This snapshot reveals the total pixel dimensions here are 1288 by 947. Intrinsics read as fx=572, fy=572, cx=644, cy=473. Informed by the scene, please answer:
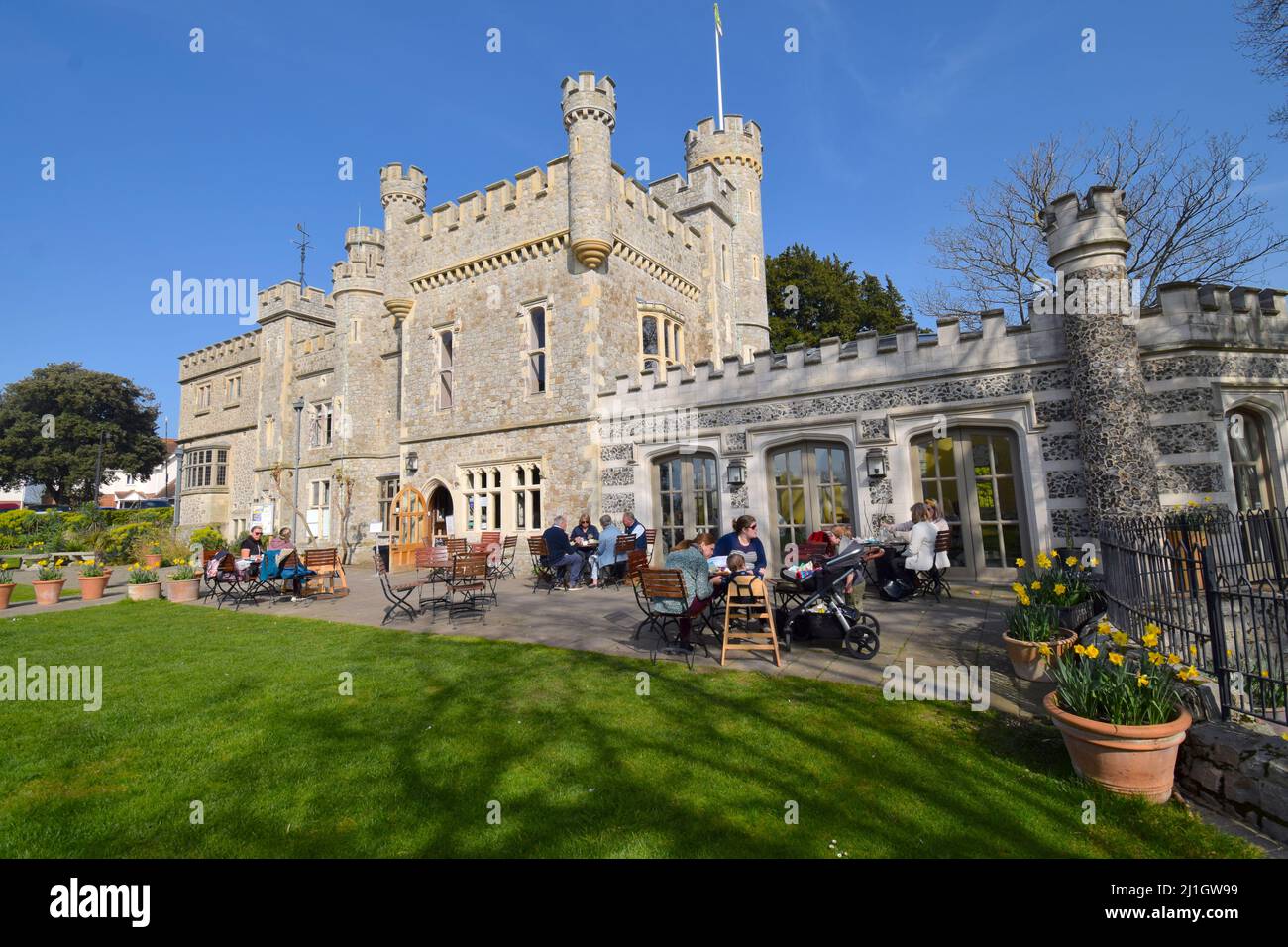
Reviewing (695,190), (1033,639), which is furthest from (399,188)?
(1033,639)

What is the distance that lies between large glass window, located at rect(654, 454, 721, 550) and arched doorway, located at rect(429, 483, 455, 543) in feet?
23.0

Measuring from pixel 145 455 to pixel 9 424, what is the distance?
7485 mm

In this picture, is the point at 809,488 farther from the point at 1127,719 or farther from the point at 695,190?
the point at 695,190

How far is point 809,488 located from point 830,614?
5745mm

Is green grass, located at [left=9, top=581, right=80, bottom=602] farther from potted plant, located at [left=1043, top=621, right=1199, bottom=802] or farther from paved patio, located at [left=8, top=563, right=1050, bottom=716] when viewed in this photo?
potted plant, located at [left=1043, top=621, right=1199, bottom=802]

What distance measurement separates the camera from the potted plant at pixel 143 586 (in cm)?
1185

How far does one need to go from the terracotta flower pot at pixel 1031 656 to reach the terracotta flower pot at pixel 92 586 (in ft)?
55.7

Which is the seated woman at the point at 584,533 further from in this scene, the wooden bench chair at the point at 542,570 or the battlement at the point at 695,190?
the battlement at the point at 695,190

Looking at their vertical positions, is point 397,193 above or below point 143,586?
above

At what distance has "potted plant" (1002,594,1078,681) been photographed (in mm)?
5199

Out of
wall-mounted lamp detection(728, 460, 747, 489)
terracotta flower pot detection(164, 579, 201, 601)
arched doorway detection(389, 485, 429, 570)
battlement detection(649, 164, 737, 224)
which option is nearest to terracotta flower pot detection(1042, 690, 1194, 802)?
wall-mounted lamp detection(728, 460, 747, 489)

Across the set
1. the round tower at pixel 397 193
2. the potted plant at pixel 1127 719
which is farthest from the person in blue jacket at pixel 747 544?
the round tower at pixel 397 193

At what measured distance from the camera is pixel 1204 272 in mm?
17703

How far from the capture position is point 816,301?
2839 cm
